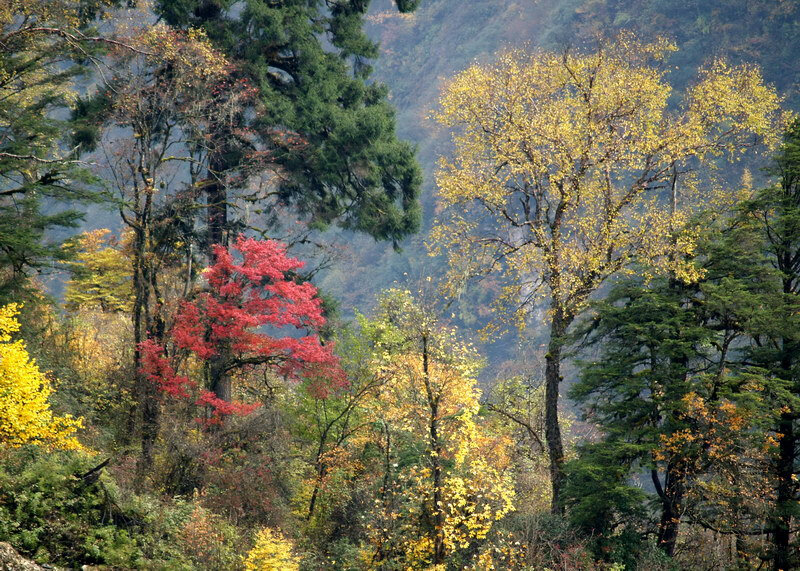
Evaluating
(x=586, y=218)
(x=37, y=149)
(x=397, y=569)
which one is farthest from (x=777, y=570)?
(x=37, y=149)

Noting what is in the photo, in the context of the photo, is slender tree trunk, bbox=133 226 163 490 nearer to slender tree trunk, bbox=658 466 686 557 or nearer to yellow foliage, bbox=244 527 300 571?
yellow foliage, bbox=244 527 300 571

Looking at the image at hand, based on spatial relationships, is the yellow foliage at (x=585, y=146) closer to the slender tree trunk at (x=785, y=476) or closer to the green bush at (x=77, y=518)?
the slender tree trunk at (x=785, y=476)

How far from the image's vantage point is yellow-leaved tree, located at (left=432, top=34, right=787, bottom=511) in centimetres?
1608

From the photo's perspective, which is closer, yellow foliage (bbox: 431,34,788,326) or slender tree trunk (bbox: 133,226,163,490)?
slender tree trunk (bbox: 133,226,163,490)

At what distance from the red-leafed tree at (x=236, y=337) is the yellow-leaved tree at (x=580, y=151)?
14.0 feet

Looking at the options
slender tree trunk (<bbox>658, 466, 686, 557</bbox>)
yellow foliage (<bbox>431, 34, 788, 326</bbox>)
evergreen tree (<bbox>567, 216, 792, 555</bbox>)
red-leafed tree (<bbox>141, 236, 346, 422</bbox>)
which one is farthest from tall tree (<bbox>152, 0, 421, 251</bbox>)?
slender tree trunk (<bbox>658, 466, 686, 557</bbox>)

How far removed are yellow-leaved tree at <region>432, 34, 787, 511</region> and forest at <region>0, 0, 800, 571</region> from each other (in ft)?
0.32

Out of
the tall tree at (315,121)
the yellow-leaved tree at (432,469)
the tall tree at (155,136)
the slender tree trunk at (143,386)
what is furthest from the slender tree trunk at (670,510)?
the tall tree at (155,136)

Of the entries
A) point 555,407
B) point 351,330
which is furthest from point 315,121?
point 555,407

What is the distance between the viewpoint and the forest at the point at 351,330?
472 inches

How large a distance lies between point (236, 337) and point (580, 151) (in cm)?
902

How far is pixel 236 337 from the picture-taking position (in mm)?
14172

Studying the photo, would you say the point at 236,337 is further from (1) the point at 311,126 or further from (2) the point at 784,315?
(2) the point at 784,315

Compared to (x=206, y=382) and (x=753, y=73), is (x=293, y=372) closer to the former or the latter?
(x=206, y=382)
